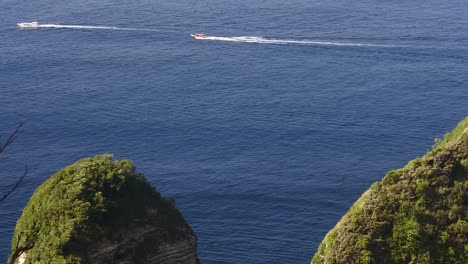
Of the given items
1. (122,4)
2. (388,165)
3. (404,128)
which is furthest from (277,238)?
(122,4)

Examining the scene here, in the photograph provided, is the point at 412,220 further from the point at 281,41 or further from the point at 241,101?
the point at 281,41

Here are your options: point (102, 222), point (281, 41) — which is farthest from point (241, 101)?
point (102, 222)

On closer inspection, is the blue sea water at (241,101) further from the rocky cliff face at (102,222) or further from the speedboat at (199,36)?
the rocky cliff face at (102,222)

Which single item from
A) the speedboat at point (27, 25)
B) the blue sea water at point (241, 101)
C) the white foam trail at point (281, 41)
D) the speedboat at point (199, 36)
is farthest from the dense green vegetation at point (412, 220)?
the speedboat at point (27, 25)

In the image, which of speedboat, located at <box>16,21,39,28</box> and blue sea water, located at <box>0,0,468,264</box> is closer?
blue sea water, located at <box>0,0,468,264</box>

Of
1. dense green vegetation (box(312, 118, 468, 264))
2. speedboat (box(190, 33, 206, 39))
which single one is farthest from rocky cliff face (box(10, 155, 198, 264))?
speedboat (box(190, 33, 206, 39))

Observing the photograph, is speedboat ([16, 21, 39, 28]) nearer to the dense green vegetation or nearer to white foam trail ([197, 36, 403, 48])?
white foam trail ([197, 36, 403, 48])

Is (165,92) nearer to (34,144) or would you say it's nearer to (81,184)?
(34,144)
